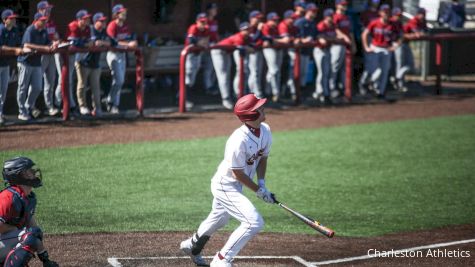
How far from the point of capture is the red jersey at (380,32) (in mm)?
18750

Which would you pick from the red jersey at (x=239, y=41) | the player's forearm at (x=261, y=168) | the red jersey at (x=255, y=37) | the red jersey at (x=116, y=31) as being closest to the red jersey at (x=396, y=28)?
the red jersey at (x=255, y=37)

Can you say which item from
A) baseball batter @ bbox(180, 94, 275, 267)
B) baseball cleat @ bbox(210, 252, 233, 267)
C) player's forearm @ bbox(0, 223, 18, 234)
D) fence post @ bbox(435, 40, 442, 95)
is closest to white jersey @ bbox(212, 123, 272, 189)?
baseball batter @ bbox(180, 94, 275, 267)

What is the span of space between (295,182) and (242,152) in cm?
466

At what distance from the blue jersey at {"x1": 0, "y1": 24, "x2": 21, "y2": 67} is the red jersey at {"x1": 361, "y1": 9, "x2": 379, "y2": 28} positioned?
8712 millimetres

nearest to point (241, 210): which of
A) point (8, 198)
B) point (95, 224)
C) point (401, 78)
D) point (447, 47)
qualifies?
point (8, 198)

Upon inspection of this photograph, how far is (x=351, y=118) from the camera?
17078 millimetres

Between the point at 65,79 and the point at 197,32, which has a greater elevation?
the point at 197,32

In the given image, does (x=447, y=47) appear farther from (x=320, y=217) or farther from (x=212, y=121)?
(x=320, y=217)

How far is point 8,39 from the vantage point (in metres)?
14.5

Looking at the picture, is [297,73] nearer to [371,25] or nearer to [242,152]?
[371,25]

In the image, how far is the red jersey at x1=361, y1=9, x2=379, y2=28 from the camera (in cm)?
2016

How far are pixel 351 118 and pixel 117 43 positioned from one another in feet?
15.7

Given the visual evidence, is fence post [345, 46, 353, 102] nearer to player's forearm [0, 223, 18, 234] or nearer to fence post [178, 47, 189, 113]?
fence post [178, 47, 189, 113]

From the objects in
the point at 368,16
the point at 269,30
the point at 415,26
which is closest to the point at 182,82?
the point at 269,30
